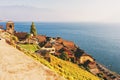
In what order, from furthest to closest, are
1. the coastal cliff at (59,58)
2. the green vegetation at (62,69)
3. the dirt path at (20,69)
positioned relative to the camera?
the coastal cliff at (59,58), the green vegetation at (62,69), the dirt path at (20,69)

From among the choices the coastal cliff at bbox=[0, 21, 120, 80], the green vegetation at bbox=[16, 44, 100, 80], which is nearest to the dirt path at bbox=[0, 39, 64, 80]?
the coastal cliff at bbox=[0, 21, 120, 80]

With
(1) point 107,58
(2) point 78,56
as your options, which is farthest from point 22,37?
(1) point 107,58

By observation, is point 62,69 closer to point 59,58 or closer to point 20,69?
point 20,69

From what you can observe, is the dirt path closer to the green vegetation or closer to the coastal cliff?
the coastal cliff

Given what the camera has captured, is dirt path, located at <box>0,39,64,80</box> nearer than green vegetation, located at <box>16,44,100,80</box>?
Yes

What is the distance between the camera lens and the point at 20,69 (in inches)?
207

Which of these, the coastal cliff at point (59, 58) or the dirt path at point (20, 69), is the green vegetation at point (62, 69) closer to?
the coastal cliff at point (59, 58)

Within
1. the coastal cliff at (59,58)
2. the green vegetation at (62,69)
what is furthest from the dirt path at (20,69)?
the green vegetation at (62,69)

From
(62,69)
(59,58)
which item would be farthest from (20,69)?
(59,58)

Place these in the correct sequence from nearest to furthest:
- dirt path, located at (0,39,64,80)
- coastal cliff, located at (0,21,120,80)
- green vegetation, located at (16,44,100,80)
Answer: dirt path, located at (0,39,64,80) → green vegetation, located at (16,44,100,80) → coastal cliff, located at (0,21,120,80)

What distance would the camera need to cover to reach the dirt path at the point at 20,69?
5082 millimetres

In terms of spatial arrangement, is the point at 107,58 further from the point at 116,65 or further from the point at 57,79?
the point at 57,79

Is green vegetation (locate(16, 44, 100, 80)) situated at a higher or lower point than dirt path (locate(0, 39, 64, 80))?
lower

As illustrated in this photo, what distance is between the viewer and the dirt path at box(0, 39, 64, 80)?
508 centimetres
